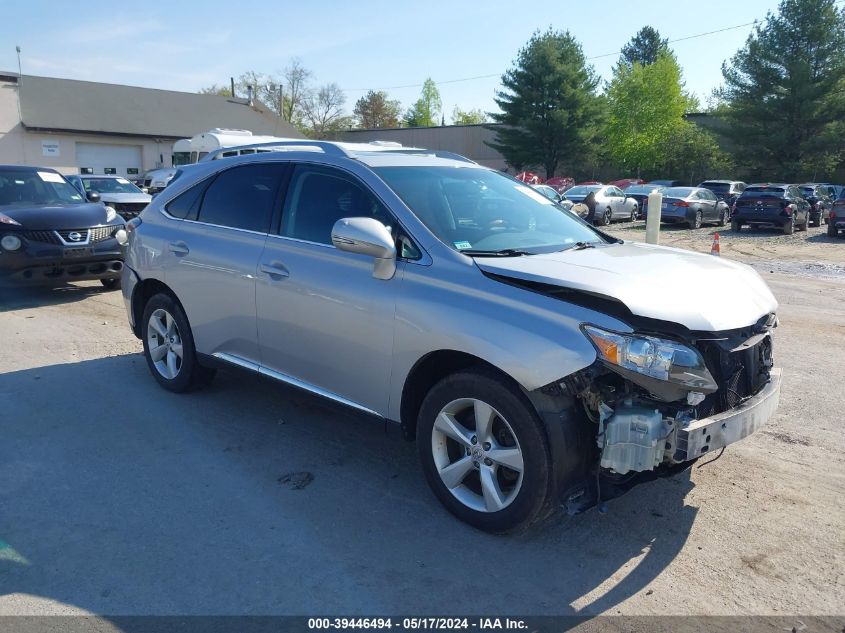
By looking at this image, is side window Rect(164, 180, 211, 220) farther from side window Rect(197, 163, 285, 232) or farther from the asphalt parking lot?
the asphalt parking lot

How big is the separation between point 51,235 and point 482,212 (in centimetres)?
735

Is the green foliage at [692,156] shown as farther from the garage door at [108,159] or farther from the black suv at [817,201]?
the garage door at [108,159]

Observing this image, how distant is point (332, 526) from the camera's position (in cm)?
362

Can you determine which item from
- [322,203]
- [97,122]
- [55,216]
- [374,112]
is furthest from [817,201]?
[374,112]

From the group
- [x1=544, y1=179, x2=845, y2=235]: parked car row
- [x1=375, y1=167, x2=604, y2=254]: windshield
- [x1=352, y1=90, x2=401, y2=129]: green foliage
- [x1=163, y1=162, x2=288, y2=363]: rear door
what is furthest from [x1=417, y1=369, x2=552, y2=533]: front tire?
[x1=352, y1=90, x2=401, y2=129]: green foliage

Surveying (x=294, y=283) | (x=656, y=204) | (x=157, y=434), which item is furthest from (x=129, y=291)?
(x=656, y=204)

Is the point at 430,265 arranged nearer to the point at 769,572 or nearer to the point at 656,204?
the point at 769,572

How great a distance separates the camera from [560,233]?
4402mm

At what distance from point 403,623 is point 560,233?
101 inches

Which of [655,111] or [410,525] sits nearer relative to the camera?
[410,525]

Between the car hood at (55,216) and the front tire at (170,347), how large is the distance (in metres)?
4.52

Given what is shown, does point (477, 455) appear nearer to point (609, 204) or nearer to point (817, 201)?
point (609, 204)

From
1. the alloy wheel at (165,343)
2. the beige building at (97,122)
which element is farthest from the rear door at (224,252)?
the beige building at (97,122)

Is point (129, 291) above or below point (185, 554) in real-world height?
above
